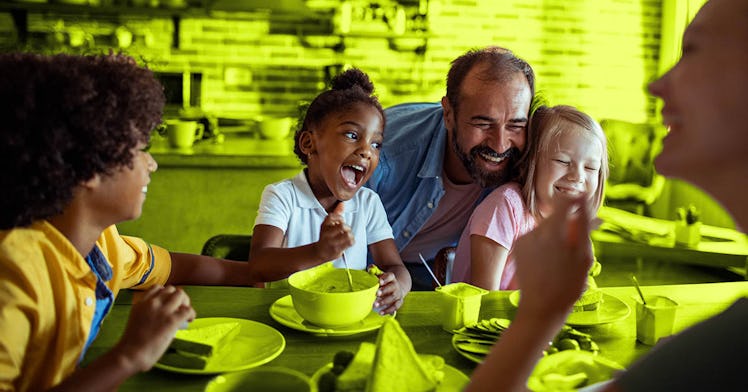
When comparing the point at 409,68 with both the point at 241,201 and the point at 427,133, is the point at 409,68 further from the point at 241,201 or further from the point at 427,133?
the point at 427,133

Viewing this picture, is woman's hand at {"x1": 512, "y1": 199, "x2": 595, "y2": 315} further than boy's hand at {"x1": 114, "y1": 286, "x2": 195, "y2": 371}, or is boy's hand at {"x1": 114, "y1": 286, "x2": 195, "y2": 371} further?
boy's hand at {"x1": 114, "y1": 286, "x2": 195, "y2": 371}

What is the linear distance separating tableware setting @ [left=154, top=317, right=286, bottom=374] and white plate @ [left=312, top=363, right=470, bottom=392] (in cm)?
17

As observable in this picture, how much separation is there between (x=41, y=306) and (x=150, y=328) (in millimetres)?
187

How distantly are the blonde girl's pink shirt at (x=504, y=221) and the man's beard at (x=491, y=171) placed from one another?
94 millimetres

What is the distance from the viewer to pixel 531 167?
2.40 meters

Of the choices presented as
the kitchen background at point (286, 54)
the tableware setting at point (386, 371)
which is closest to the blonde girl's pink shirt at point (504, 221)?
the tableware setting at point (386, 371)

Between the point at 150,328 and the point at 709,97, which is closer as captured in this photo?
the point at 709,97

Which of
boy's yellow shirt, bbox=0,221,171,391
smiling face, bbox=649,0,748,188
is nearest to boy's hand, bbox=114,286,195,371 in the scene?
boy's yellow shirt, bbox=0,221,171,391

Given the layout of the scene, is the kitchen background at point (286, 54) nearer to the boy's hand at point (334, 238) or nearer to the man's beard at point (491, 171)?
the man's beard at point (491, 171)

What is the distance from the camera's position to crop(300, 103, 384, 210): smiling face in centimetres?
228

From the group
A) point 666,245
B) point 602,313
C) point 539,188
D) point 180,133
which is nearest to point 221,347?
point 602,313

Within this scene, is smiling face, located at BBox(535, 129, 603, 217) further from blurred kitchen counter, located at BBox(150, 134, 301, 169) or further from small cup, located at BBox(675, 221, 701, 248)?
blurred kitchen counter, located at BBox(150, 134, 301, 169)

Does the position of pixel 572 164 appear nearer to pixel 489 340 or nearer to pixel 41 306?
pixel 489 340

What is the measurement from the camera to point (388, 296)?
67.2 inches
